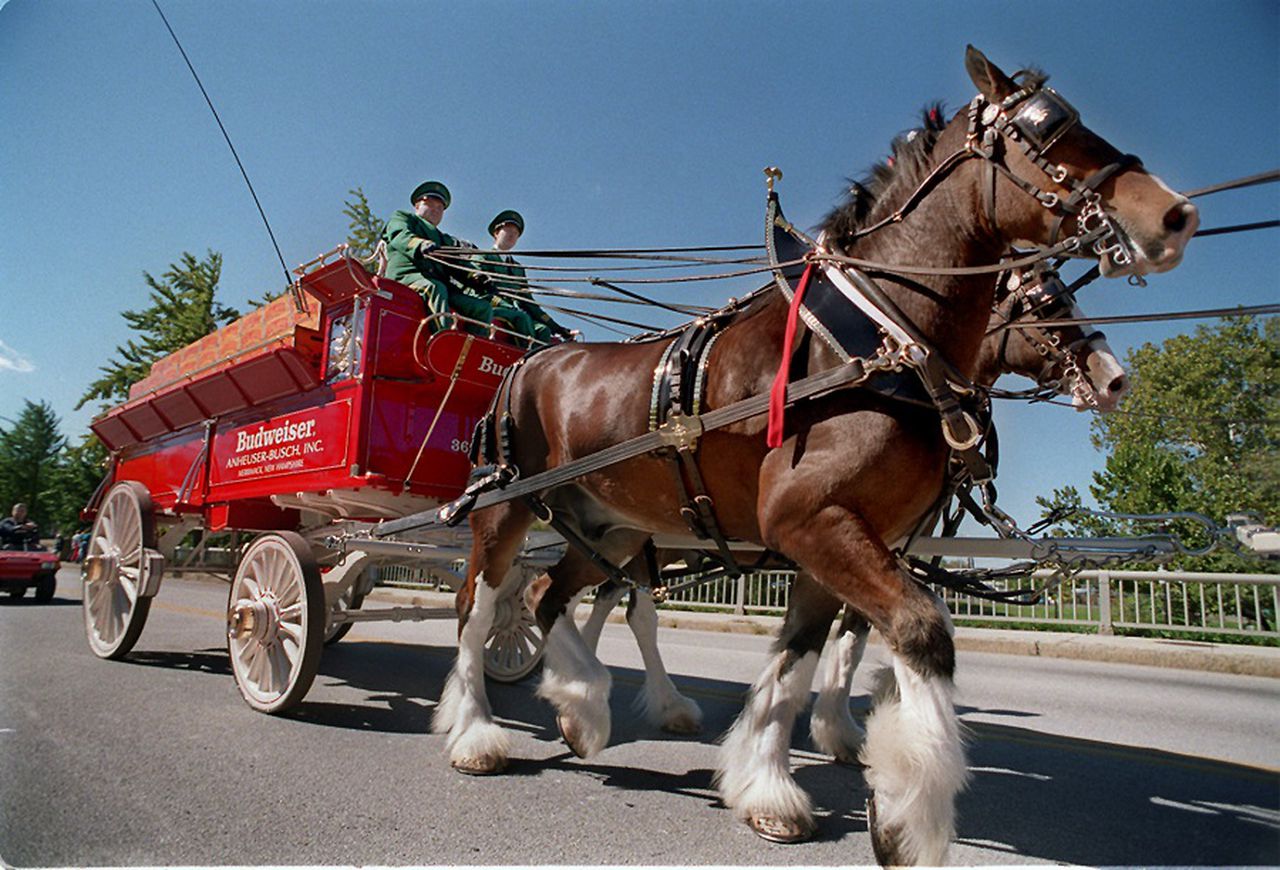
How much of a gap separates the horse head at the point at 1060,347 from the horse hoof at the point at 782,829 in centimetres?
220

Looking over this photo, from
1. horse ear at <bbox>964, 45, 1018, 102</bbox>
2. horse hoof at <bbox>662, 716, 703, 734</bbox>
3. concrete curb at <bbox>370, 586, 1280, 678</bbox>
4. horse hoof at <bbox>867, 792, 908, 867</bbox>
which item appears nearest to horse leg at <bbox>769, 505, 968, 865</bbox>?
horse hoof at <bbox>867, 792, 908, 867</bbox>

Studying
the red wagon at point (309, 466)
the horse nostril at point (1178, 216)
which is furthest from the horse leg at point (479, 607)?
the horse nostril at point (1178, 216)

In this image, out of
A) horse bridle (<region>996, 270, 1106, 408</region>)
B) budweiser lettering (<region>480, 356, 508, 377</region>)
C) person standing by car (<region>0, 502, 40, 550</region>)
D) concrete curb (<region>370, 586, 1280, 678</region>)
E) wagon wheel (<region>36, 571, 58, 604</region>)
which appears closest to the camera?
horse bridle (<region>996, 270, 1106, 408</region>)

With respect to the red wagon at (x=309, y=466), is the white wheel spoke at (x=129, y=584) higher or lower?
lower

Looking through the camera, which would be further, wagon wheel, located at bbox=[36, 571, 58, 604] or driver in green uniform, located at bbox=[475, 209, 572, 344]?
wagon wheel, located at bbox=[36, 571, 58, 604]

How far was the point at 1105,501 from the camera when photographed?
15273 mm

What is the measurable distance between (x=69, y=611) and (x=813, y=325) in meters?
12.3

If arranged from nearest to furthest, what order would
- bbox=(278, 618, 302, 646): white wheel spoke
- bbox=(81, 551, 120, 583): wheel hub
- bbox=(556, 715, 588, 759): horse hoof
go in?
bbox=(556, 715, 588, 759): horse hoof
bbox=(278, 618, 302, 646): white wheel spoke
bbox=(81, 551, 120, 583): wheel hub

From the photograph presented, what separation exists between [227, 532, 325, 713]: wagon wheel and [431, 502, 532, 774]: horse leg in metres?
0.91

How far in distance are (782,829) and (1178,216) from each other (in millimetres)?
2496

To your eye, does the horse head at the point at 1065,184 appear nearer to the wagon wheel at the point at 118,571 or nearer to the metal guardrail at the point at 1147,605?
the metal guardrail at the point at 1147,605

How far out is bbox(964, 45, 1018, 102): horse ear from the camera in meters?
2.79

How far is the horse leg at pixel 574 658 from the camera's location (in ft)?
13.5

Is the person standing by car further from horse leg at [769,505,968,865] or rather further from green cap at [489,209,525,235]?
horse leg at [769,505,968,865]
